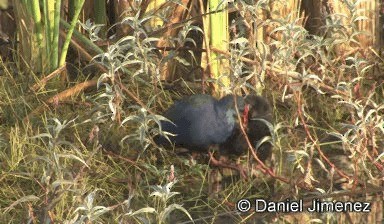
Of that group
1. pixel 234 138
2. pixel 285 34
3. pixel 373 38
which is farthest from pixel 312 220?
pixel 373 38

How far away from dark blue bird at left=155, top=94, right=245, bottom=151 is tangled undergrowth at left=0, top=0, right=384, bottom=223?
0.08 meters

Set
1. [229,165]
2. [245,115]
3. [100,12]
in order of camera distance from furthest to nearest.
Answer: [100,12] < [245,115] < [229,165]

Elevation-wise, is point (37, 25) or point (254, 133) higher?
point (37, 25)

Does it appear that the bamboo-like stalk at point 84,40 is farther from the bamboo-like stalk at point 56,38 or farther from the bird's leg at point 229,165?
the bird's leg at point 229,165

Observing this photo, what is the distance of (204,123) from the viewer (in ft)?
11.9

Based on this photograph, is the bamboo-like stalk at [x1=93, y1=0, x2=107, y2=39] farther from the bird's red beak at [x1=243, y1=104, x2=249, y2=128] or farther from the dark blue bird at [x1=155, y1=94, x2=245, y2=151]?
the bird's red beak at [x1=243, y1=104, x2=249, y2=128]

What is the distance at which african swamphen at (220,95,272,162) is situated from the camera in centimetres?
361

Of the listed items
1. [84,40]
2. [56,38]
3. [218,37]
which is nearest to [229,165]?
[218,37]

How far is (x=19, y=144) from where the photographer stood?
3.61 meters

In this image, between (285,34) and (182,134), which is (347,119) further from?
(182,134)

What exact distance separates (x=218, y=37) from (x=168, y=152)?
627mm

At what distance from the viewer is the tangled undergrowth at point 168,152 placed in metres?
3.24

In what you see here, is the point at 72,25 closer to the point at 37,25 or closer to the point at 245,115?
the point at 37,25

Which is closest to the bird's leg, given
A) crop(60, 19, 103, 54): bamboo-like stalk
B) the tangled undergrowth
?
the tangled undergrowth
